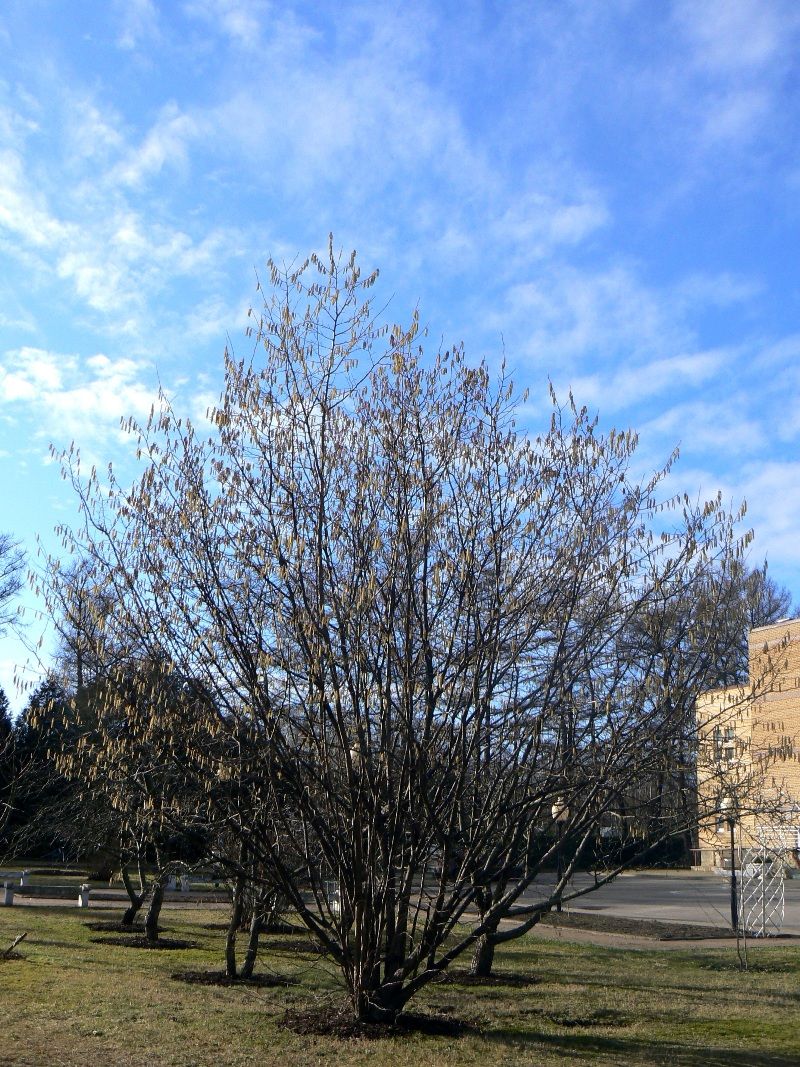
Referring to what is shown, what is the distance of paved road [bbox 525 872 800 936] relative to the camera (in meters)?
24.0

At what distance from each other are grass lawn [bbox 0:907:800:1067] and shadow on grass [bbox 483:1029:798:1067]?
18 mm

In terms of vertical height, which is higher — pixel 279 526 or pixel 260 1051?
pixel 279 526

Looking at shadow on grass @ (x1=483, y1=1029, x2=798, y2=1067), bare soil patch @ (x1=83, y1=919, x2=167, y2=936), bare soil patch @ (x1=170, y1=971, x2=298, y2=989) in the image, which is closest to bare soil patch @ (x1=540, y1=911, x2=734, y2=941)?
bare soil patch @ (x1=83, y1=919, x2=167, y2=936)

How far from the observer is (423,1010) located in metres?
9.96

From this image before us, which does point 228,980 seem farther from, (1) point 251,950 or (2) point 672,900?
(2) point 672,900

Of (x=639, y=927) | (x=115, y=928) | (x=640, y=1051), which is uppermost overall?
(x=639, y=927)

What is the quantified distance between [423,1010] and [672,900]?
21.8 m

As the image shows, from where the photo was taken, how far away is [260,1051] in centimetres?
805

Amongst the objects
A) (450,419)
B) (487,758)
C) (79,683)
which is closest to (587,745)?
(487,758)

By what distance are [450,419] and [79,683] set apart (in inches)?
199

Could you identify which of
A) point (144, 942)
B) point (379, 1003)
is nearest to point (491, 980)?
point (379, 1003)

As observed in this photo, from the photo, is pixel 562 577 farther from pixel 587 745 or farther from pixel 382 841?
pixel 382 841

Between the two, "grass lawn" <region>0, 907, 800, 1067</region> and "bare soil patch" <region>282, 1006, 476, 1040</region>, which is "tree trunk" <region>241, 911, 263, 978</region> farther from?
"bare soil patch" <region>282, 1006, 476, 1040</region>

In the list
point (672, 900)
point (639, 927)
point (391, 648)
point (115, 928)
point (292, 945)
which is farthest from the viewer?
point (672, 900)
